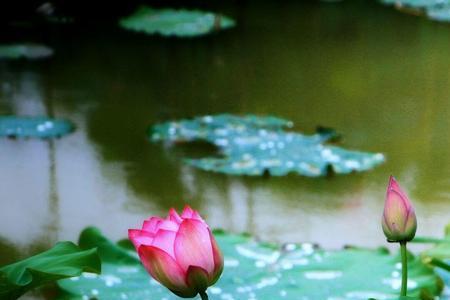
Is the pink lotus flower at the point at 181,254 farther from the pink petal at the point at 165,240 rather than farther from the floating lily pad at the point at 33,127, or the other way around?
the floating lily pad at the point at 33,127

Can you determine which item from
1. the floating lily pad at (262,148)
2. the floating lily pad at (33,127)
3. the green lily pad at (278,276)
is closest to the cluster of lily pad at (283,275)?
the green lily pad at (278,276)

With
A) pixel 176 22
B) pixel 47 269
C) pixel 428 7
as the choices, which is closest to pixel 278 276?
pixel 47 269

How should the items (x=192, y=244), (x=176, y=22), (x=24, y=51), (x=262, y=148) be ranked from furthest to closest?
(x=176, y=22)
(x=24, y=51)
(x=262, y=148)
(x=192, y=244)

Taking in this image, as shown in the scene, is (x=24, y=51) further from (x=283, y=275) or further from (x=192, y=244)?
(x=192, y=244)

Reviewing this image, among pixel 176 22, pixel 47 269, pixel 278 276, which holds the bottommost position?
pixel 278 276

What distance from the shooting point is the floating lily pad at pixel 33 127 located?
199 centimetres

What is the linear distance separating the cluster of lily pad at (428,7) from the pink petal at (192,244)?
2.87m

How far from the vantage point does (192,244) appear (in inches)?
22.8

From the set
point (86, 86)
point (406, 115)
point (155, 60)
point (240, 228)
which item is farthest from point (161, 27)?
point (240, 228)

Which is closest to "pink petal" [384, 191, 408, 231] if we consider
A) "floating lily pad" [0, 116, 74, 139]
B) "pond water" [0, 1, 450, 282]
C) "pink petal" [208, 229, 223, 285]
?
"pink petal" [208, 229, 223, 285]

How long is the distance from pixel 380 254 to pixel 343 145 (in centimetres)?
73

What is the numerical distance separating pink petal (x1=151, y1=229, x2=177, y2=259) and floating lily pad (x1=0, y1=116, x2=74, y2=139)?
145 cm

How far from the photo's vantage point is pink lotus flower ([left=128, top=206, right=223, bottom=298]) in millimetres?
577

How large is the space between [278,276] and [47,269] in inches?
18.7
